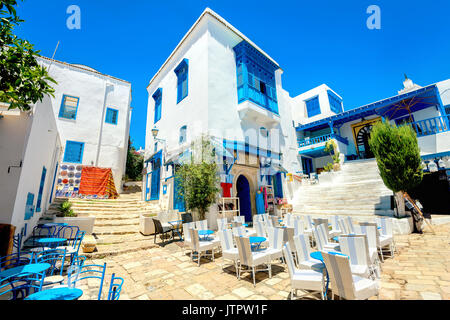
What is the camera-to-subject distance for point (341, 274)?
2.51m

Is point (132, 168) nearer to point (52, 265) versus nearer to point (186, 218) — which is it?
point (186, 218)

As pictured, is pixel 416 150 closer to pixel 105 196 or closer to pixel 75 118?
pixel 105 196

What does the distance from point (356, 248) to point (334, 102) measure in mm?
21275

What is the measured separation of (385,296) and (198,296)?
2.98 metres

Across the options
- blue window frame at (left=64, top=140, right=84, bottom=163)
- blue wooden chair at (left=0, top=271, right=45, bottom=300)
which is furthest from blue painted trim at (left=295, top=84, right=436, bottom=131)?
blue wooden chair at (left=0, top=271, right=45, bottom=300)

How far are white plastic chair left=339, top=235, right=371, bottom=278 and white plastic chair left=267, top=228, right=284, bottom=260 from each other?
4.67ft

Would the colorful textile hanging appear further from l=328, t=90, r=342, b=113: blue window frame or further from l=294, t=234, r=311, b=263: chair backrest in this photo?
l=328, t=90, r=342, b=113: blue window frame

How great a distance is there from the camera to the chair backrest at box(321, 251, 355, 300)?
7.96 ft

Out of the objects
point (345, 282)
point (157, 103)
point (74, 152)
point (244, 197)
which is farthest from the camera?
point (157, 103)

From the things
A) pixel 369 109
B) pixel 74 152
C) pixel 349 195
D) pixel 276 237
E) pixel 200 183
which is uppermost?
pixel 369 109

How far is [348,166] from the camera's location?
1428 cm

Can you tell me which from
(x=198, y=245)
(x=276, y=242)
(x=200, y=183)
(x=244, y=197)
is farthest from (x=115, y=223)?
(x=276, y=242)

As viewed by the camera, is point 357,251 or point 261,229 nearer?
point 357,251
